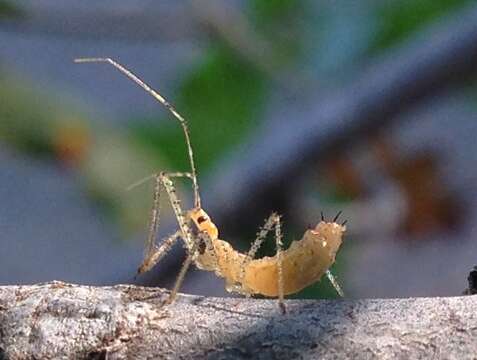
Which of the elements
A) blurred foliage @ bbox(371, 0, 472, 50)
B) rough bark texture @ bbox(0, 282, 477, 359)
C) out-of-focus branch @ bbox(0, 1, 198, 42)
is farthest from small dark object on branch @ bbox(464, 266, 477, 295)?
out-of-focus branch @ bbox(0, 1, 198, 42)

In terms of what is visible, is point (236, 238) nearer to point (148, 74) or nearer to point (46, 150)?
point (46, 150)

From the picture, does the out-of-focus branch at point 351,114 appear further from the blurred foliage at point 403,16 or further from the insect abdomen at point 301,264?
the insect abdomen at point 301,264

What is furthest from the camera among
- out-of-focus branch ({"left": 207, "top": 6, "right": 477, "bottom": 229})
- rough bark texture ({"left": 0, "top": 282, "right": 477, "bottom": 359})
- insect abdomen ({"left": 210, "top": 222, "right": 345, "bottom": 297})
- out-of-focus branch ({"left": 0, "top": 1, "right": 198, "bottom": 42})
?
out-of-focus branch ({"left": 0, "top": 1, "right": 198, "bottom": 42})

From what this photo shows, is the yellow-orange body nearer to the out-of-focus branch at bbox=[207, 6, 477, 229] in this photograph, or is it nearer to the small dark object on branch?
the small dark object on branch

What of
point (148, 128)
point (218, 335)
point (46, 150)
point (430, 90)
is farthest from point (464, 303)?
point (148, 128)

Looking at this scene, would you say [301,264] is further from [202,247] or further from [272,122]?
[272,122]
